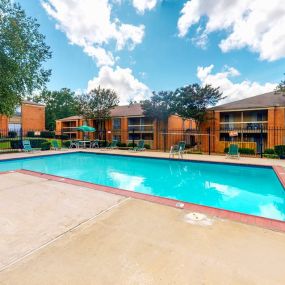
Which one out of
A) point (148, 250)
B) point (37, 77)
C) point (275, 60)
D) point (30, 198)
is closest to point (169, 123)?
point (275, 60)

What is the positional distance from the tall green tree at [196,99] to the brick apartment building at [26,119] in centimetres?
2339

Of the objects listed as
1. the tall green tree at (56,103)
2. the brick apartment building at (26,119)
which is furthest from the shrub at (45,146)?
the tall green tree at (56,103)

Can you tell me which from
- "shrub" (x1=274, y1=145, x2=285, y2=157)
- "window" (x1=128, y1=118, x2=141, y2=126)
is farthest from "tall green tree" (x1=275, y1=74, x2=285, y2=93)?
"window" (x1=128, y1=118, x2=141, y2=126)

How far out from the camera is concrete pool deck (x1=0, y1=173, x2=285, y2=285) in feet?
7.93

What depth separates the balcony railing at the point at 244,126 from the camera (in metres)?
19.7

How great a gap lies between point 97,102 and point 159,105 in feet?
26.7

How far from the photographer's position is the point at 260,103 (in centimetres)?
1905

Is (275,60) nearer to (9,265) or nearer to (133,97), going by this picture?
(9,265)

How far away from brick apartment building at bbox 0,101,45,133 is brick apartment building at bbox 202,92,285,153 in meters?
27.1

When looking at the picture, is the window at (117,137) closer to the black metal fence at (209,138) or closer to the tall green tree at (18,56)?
the black metal fence at (209,138)

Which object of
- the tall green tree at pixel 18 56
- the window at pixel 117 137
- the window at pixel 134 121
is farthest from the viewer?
the window at pixel 134 121

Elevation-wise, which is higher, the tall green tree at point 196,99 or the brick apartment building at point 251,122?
the tall green tree at point 196,99

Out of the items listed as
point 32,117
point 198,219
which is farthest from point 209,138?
point 32,117

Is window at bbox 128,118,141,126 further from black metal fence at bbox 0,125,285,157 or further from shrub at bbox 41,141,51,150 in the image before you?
shrub at bbox 41,141,51,150
